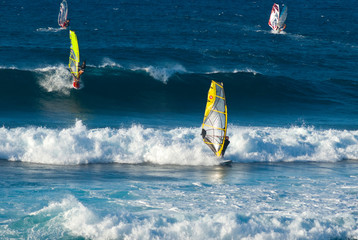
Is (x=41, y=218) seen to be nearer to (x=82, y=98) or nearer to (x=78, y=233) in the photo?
(x=78, y=233)

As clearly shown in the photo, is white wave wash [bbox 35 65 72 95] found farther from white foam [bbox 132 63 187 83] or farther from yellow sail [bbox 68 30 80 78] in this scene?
white foam [bbox 132 63 187 83]

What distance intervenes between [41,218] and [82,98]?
55.0 feet

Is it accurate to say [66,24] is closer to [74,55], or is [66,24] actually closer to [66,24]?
[66,24]

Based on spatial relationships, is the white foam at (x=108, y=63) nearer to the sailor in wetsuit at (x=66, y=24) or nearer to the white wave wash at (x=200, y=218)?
the sailor in wetsuit at (x=66, y=24)

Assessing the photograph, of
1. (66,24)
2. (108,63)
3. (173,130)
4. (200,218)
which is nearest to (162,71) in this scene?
(108,63)

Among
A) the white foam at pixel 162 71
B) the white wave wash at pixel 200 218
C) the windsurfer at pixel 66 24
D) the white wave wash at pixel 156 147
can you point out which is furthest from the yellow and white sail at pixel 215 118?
the windsurfer at pixel 66 24

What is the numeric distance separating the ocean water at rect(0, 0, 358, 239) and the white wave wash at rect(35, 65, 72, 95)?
99 mm

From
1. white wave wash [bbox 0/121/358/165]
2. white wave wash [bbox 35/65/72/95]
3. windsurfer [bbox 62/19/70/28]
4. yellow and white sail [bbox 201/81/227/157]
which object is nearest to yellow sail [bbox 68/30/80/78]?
white wave wash [bbox 35/65/72/95]

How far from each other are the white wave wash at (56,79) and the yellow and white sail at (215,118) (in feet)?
42.2

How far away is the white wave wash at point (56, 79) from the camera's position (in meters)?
27.8

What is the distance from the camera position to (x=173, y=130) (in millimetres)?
20172

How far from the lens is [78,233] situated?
1045 centimetres

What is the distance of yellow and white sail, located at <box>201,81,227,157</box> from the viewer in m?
15.4

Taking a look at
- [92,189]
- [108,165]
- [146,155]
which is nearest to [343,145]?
[146,155]
